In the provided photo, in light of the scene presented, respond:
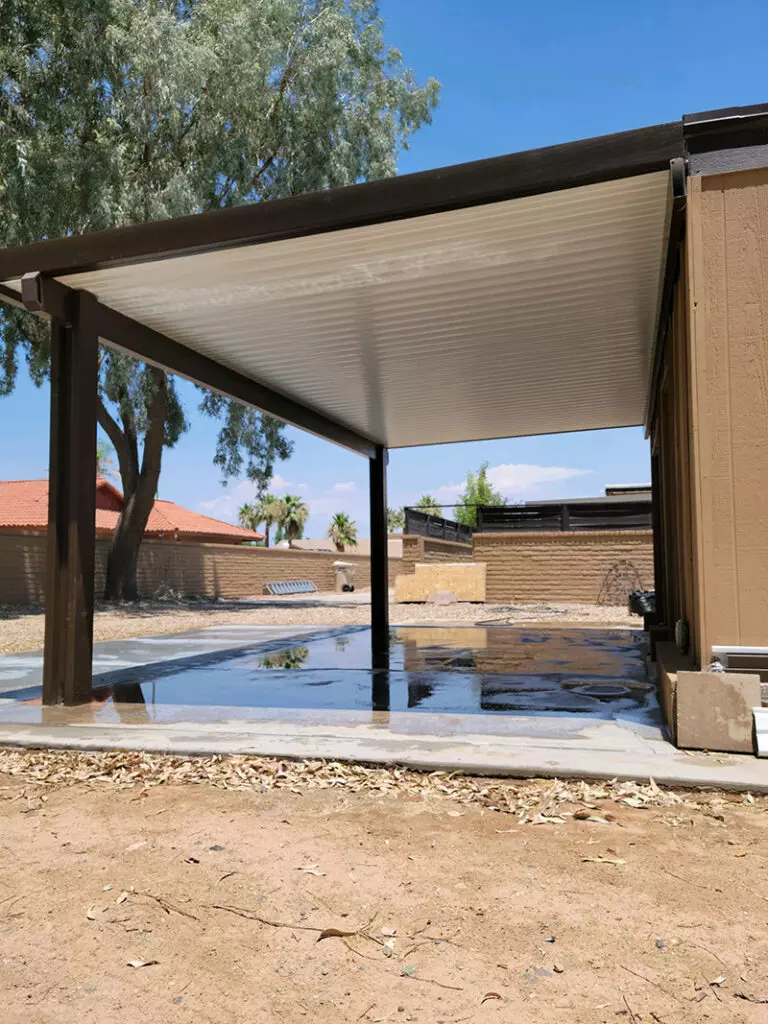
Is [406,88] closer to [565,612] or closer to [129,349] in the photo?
[565,612]

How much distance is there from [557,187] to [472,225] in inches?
31.4

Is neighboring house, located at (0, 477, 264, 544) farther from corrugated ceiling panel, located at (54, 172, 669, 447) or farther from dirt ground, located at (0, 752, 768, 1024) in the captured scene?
dirt ground, located at (0, 752, 768, 1024)

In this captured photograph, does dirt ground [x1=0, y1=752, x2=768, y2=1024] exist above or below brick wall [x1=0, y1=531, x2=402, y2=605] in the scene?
below

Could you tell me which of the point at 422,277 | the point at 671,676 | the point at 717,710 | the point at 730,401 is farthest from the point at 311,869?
the point at 422,277

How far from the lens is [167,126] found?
19.7 meters

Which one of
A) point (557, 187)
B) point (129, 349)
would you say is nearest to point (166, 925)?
point (557, 187)

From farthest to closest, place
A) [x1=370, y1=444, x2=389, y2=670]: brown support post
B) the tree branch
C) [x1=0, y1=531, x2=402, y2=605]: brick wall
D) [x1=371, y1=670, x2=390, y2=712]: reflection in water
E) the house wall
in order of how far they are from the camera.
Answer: the tree branch < [x1=0, y1=531, x2=402, y2=605]: brick wall < [x1=370, y1=444, x2=389, y2=670]: brown support post < [x1=371, y1=670, x2=390, y2=712]: reflection in water < the house wall

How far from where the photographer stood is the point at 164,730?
547 centimetres

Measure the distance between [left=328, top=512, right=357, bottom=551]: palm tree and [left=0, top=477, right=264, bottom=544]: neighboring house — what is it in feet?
66.7

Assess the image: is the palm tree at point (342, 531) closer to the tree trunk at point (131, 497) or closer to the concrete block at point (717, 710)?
the tree trunk at point (131, 497)

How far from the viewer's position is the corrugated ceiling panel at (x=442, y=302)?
570 cm

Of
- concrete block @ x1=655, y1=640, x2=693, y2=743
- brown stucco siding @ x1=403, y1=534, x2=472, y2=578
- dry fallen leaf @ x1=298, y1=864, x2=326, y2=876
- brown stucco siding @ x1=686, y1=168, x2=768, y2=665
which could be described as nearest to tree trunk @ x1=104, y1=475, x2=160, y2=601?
brown stucco siding @ x1=403, y1=534, x2=472, y2=578

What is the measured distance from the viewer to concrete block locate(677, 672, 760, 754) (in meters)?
4.53

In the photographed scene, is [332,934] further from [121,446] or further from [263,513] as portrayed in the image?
[263,513]
